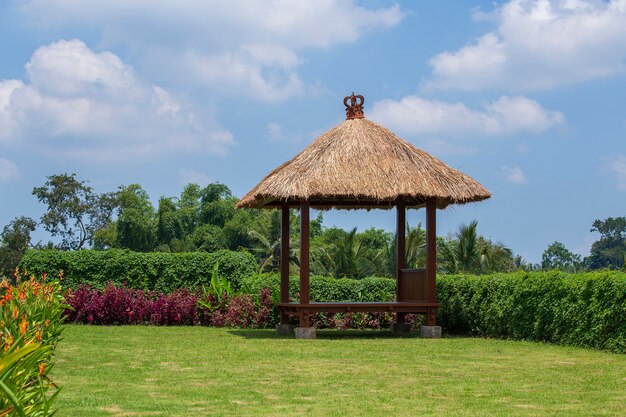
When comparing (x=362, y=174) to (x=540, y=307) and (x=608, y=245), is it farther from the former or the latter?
(x=608, y=245)

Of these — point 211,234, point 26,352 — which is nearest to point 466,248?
Result: point 211,234

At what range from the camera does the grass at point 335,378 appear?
835 cm

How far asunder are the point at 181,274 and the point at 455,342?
363 inches

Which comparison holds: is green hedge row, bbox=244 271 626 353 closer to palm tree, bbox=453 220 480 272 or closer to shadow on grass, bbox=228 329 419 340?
shadow on grass, bbox=228 329 419 340

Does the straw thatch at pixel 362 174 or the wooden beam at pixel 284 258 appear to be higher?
the straw thatch at pixel 362 174

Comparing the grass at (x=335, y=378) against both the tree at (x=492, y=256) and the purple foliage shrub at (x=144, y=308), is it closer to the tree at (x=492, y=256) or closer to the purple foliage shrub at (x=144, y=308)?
the purple foliage shrub at (x=144, y=308)

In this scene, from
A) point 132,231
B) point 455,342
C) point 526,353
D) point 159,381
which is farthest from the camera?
→ point 132,231

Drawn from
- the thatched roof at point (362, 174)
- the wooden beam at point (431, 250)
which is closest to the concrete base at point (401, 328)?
the wooden beam at point (431, 250)

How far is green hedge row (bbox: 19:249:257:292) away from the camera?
75.0 feet

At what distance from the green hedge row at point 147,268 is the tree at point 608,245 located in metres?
60.4

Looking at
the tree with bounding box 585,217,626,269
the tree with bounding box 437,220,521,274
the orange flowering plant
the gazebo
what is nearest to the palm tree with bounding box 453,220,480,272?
the tree with bounding box 437,220,521,274

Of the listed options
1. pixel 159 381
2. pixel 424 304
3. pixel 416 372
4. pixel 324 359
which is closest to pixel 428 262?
pixel 424 304

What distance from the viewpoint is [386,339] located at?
16734 millimetres

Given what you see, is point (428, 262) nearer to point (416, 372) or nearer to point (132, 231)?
point (416, 372)
